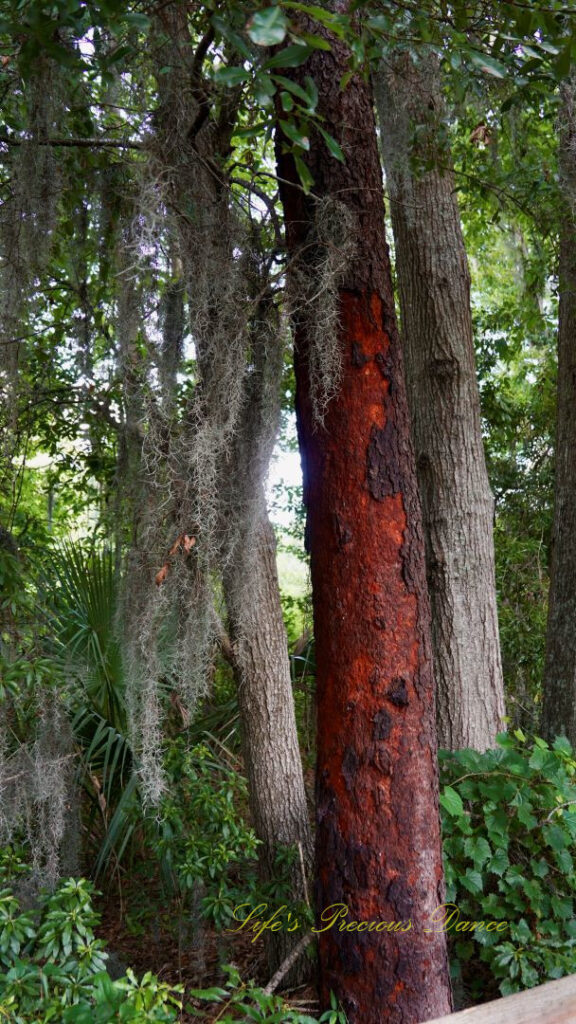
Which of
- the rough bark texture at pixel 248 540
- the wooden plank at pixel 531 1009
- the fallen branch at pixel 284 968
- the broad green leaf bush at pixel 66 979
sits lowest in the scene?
the fallen branch at pixel 284 968

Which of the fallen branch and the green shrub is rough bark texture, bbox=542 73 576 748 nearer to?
the green shrub

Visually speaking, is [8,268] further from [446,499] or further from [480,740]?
[480,740]

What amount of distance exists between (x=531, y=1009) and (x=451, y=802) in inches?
32.0

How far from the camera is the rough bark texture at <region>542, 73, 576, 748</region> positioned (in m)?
3.76

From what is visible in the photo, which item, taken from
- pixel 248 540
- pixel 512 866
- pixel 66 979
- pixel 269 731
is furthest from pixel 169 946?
pixel 248 540

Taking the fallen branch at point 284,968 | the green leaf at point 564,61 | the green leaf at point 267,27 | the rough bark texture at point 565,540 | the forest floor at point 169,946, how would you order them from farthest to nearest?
the rough bark texture at point 565,540 < the forest floor at point 169,946 < the fallen branch at point 284,968 < the green leaf at point 564,61 < the green leaf at point 267,27

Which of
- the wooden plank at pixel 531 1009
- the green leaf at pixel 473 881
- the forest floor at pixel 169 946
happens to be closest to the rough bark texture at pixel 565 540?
the green leaf at pixel 473 881

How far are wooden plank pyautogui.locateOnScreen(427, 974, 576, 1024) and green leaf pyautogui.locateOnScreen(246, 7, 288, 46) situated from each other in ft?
6.17

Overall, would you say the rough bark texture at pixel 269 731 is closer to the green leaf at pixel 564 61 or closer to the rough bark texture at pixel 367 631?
the rough bark texture at pixel 367 631

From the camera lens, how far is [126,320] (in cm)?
212

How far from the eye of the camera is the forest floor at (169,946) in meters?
3.23

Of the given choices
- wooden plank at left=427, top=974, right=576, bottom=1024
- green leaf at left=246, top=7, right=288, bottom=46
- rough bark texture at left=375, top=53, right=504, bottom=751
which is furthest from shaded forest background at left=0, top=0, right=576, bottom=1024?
wooden plank at left=427, top=974, right=576, bottom=1024

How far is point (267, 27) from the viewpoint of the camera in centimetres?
132

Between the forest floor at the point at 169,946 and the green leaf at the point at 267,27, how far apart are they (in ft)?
9.70
